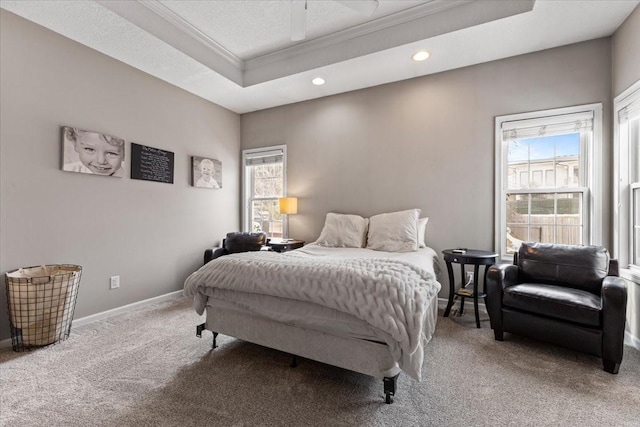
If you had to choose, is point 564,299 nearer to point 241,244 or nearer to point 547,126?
point 547,126

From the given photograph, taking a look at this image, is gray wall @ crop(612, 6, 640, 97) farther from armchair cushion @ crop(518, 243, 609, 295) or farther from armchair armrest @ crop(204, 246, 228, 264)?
armchair armrest @ crop(204, 246, 228, 264)

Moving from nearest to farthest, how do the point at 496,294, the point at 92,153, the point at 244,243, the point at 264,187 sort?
the point at 496,294 → the point at 92,153 → the point at 244,243 → the point at 264,187

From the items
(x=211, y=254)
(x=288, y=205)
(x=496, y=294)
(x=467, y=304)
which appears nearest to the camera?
(x=496, y=294)

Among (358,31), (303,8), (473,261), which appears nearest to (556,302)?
(473,261)

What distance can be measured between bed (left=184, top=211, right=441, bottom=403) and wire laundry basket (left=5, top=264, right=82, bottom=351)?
1.11 meters

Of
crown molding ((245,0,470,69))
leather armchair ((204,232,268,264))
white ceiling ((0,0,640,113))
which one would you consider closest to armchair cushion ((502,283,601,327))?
white ceiling ((0,0,640,113))

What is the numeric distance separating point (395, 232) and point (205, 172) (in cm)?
284

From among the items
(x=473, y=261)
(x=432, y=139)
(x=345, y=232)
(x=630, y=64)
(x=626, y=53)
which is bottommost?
(x=473, y=261)

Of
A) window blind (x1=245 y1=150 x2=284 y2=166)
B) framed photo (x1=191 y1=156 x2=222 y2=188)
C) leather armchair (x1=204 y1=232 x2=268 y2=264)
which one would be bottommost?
leather armchair (x1=204 y1=232 x2=268 y2=264)

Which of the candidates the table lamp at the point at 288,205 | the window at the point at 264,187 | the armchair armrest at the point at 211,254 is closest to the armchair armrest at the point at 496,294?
the table lamp at the point at 288,205

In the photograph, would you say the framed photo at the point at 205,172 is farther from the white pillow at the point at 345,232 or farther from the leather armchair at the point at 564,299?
the leather armchair at the point at 564,299

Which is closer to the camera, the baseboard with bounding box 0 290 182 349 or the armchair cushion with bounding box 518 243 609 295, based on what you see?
the armchair cushion with bounding box 518 243 609 295

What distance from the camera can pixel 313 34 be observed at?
3189mm

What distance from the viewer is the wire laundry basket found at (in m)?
2.26
